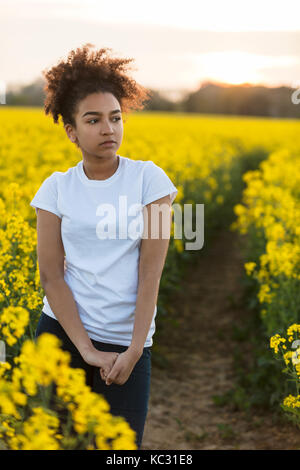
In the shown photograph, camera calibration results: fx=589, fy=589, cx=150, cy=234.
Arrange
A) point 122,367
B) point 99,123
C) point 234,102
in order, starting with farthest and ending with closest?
point 234,102 < point 99,123 < point 122,367

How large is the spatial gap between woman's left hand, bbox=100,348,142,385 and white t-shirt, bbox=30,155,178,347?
0.10 meters

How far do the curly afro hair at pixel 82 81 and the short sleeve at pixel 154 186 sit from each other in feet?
1.27

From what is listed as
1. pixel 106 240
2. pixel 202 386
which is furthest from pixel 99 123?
pixel 202 386

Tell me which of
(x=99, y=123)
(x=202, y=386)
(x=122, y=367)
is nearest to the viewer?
(x=122, y=367)

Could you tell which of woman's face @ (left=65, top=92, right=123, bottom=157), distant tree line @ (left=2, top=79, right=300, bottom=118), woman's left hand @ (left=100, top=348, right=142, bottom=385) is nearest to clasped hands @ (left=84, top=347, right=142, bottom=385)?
woman's left hand @ (left=100, top=348, right=142, bottom=385)

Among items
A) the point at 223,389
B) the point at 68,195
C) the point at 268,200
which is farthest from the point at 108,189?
Result: the point at 268,200

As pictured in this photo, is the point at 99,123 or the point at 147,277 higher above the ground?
the point at 99,123

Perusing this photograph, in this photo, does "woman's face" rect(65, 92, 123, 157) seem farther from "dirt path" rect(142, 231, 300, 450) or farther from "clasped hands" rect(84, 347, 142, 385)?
"dirt path" rect(142, 231, 300, 450)

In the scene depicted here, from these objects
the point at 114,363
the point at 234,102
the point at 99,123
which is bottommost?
the point at 114,363

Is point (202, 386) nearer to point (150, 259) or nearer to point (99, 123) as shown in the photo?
point (150, 259)

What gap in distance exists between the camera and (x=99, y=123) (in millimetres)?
2309

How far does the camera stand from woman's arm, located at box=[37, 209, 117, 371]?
223cm

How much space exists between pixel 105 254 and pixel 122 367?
432mm

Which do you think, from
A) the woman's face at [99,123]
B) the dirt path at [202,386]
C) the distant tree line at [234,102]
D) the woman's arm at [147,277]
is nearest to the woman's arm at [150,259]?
the woman's arm at [147,277]
